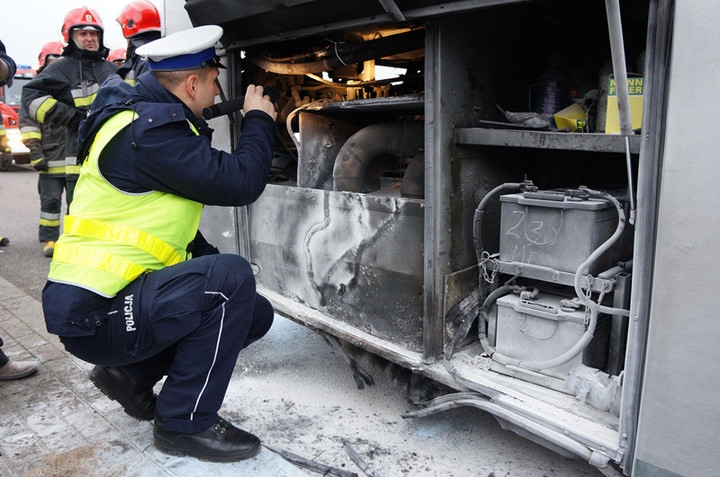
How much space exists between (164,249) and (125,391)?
693 millimetres

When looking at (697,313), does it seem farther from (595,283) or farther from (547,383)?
(547,383)

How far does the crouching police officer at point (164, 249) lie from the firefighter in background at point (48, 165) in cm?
358

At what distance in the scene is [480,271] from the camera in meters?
2.44

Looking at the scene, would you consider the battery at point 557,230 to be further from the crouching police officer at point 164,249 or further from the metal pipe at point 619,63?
the crouching police officer at point 164,249

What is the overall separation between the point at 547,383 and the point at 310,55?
6.43 feet

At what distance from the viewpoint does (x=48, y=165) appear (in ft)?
17.3

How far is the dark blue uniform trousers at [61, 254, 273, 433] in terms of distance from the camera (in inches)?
78.5

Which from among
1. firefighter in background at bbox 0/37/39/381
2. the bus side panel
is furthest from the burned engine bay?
firefighter in background at bbox 0/37/39/381

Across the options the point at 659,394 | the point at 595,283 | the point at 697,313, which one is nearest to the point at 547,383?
the point at 595,283

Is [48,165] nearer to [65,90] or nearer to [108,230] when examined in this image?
[65,90]

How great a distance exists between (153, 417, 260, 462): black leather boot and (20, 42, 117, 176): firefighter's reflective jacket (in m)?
3.67

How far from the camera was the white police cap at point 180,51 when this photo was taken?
2.08 meters

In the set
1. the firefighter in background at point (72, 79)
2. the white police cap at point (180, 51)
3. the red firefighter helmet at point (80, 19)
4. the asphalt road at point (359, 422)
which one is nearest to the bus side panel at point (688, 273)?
the asphalt road at point (359, 422)

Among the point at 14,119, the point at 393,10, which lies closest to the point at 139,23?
the point at 393,10
